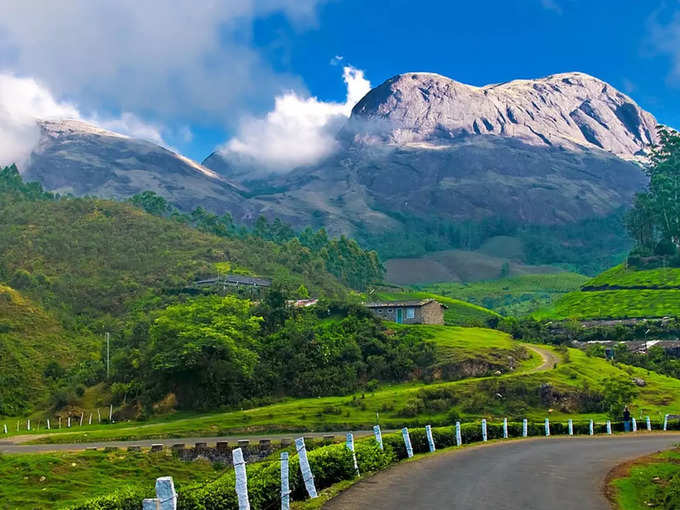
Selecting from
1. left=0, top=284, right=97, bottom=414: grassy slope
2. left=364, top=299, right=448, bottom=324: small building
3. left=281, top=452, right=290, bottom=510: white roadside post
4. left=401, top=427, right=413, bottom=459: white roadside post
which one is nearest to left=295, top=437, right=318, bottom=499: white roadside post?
left=281, top=452, right=290, bottom=510: white roadside post

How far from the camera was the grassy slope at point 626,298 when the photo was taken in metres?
121

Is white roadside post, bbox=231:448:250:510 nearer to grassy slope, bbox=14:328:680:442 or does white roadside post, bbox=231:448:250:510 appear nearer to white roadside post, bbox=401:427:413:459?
white roadside post, bbox=401:427:413:459

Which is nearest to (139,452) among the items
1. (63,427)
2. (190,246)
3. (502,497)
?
(63,427)

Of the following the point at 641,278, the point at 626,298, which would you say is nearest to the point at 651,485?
the point at 626,298

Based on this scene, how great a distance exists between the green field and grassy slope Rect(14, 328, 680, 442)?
2897cm

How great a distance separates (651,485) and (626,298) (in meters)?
115

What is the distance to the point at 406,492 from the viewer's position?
21.3 m

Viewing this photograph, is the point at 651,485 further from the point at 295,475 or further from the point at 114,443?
the point at 114,443

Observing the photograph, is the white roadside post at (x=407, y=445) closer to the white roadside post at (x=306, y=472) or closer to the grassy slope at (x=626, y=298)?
the white roadside post at (x=306, y=472)

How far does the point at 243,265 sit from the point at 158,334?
62.9 meters

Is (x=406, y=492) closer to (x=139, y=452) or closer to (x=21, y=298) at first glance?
(x=139, y=452)

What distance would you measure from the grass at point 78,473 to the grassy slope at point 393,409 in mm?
11922

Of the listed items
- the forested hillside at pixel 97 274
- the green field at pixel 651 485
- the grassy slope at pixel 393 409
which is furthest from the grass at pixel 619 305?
the green field at pixel 651 485

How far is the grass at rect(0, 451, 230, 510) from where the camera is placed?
37969 millimetres
